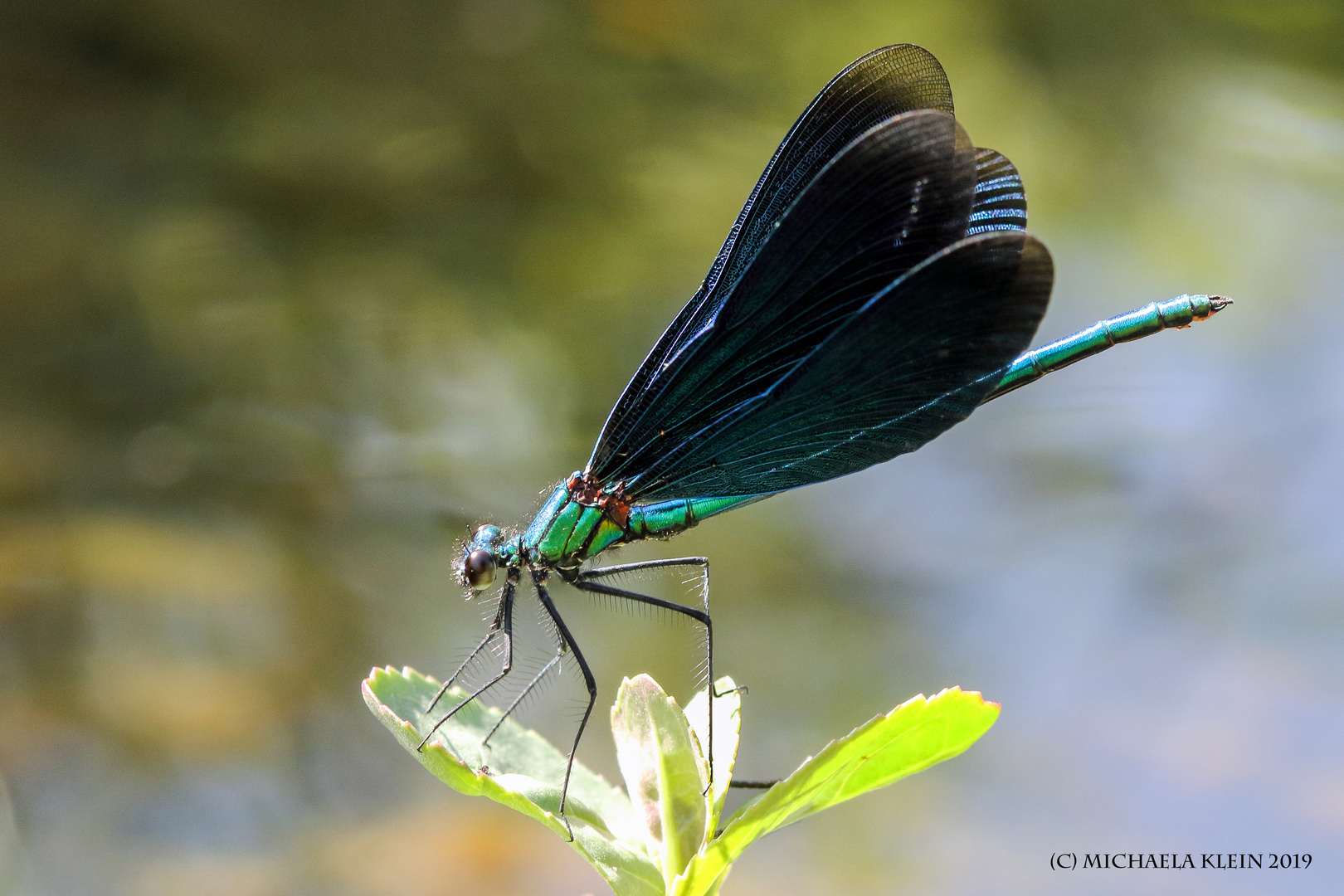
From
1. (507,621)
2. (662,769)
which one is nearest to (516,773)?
(662,769)

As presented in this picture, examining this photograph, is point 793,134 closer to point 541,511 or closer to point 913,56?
point 913,56

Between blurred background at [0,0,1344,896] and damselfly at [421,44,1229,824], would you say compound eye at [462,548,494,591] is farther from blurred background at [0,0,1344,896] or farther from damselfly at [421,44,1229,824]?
blurred background at [0,0,1344,896]

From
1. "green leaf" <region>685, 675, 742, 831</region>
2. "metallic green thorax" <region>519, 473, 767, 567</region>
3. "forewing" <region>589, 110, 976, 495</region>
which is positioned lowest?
"green leaf" <region>685, 675, 742, 831</region>

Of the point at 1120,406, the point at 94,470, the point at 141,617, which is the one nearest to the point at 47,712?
the point at 141,617

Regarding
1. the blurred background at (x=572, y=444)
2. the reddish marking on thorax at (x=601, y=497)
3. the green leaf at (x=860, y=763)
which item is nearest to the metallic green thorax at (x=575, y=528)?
the reddish marking on thorax at (x=601, y=497)

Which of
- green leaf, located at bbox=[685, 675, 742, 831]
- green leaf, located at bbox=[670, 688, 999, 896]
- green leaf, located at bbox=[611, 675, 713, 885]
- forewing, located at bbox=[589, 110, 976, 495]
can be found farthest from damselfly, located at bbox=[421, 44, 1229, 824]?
green leaf, located at bbox=[670, 688, 999, 896]

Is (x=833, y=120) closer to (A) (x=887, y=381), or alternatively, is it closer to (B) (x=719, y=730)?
(A) (x=887, y=381)

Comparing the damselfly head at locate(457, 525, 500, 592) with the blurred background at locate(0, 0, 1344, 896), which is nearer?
the damselfly head at locate(457, 525, 500, 592)
